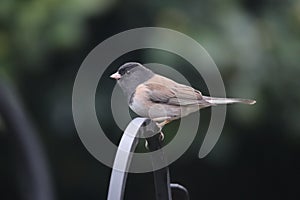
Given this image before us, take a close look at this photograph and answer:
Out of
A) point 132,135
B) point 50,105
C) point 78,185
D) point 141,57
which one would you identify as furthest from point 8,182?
point 132,135

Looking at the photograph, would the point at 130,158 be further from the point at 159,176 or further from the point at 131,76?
the point at 131,76

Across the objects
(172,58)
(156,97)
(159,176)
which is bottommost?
(159,176)

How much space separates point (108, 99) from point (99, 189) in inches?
25.3

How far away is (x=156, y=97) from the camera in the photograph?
88.3 inches

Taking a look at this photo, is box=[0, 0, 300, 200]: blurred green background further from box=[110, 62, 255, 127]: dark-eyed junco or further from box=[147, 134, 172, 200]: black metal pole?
box=[147, 134, 172, 200]: black metal pole

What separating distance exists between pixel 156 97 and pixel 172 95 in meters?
0.06

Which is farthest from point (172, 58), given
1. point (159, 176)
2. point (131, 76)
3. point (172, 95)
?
point (159, 176)

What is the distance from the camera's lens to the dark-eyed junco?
7.05ft

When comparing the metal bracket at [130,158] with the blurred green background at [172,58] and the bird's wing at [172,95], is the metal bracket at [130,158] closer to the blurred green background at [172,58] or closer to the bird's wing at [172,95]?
the bird's wing at [172,95]

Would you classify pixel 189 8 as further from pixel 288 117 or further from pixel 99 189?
pixel 99 189

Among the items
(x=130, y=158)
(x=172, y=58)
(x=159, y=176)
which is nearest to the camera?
(x=130, y=158)

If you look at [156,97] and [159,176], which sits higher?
[156,97]

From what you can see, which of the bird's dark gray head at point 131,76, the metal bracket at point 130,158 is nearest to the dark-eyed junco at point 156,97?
the bird's dark gray head at point 131,76

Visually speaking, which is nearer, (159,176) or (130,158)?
(130,158)
